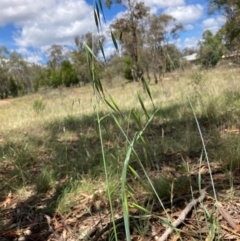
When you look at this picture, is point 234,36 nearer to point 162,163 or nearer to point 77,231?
point 162,163

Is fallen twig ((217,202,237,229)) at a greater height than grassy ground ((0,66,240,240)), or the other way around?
grassy ground ((0,66,240,240))

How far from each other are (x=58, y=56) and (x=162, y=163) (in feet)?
143

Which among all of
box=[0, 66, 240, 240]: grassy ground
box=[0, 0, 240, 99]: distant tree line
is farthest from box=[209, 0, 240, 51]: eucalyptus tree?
box=[0, 66, 240, 240]: grassy ground

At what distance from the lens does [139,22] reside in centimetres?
1272

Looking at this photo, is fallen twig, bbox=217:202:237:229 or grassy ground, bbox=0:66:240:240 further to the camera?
grassy ground, bbox=0:66:240:240

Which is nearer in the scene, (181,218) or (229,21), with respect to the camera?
(181,218)

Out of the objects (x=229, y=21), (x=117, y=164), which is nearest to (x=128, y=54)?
(x=117, y=164)

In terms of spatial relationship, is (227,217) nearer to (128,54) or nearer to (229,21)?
(128,54)

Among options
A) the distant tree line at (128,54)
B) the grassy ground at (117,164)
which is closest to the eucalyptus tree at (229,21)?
the distant tree line at (128,54)

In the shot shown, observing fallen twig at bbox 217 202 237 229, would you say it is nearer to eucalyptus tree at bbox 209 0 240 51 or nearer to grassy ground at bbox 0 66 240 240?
grassy ground at bbox 0 66 240 240

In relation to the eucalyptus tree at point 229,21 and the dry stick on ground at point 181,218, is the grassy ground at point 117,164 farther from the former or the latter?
the eucalyptus tree at point 229,21

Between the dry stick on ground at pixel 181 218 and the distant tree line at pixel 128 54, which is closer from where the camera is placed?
the dry stick on ground at pixel 181 218

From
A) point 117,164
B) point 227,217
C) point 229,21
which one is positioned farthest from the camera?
point 229,21

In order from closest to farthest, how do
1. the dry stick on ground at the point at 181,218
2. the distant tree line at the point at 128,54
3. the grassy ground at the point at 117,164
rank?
the dry stick on ground at the point at 181,218 → the grassy ground at the point at 117,164 → the distant tree line at the point at 128,54
